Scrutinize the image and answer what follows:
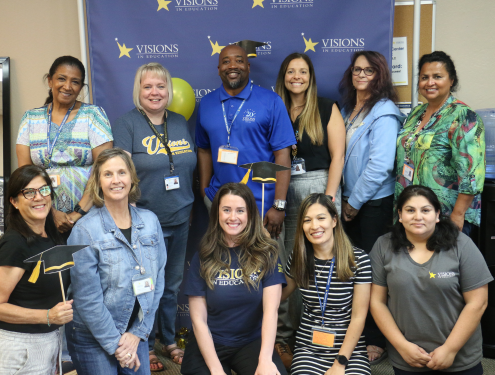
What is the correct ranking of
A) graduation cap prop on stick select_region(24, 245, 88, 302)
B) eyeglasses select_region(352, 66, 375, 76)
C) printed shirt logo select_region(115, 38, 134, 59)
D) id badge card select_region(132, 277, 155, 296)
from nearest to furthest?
graduation cap prop on stick select_region(24, 245, 88, 302) < id badge card select_region(132, 277, 155, 296) < eyeglasses select_region(352, 66, 375, 76) < printed shirt logo select_region(115, 38, 134, 59)

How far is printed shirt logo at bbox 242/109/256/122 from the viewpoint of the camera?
8.71ft

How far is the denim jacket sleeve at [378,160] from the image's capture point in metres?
2.68

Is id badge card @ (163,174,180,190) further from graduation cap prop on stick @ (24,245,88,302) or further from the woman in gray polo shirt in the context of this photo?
the woman in gray polo shirt

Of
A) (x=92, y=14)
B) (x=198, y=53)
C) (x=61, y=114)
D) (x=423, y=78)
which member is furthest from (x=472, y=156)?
(x=92, y=14)

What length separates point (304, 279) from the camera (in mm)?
2260

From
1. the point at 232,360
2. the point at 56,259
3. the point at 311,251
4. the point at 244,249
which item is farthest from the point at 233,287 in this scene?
the point at 56,259

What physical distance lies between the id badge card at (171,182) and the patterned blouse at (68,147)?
1.30 ft

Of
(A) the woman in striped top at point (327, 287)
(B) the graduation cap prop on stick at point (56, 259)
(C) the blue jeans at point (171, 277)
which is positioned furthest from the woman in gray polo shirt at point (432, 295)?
(B) the graduation cap prop on stick at point (56, 259)

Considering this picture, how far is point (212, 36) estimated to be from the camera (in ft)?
10.7

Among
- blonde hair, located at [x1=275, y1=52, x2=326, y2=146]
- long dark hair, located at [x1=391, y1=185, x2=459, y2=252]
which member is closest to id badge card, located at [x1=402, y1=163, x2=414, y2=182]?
long dark hair, located at [x1=391, y1=185, x2=459, y2=252]

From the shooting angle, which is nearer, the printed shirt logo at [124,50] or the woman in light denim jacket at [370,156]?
the woman in light denim jacket at [370,156]

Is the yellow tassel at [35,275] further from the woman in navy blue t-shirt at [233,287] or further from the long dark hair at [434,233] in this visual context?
the long dark hair at [434,233]

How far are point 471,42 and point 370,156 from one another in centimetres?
146

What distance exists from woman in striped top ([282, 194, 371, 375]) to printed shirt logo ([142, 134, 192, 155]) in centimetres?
85
